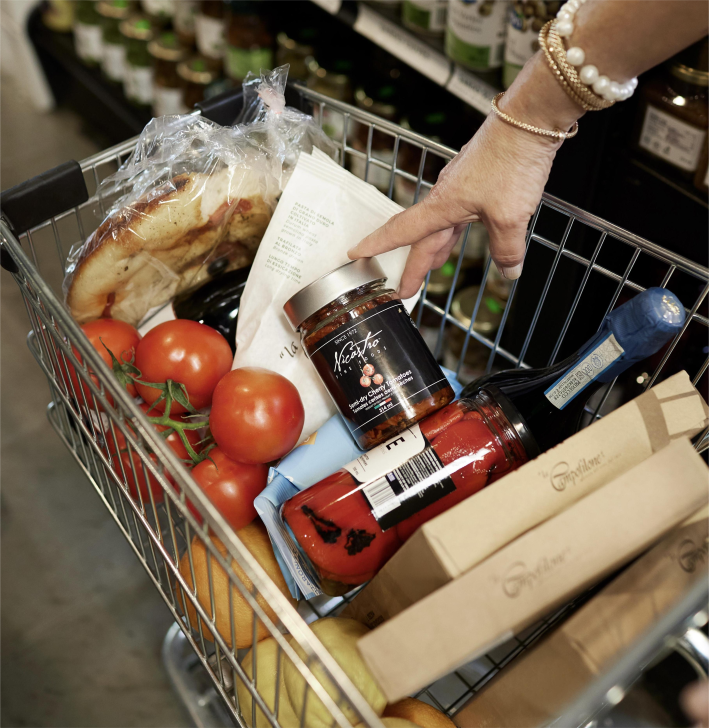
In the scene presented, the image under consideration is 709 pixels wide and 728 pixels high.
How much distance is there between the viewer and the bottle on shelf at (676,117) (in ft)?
2.66

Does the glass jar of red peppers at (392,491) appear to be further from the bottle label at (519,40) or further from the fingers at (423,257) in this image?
the bottle label at (519,40)

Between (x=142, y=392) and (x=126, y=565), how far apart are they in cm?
54

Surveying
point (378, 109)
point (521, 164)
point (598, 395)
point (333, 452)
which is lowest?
point (598, 395)

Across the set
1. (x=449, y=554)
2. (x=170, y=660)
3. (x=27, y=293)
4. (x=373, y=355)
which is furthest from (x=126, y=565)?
(x=449, y=554)

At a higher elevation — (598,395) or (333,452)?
(333,452)

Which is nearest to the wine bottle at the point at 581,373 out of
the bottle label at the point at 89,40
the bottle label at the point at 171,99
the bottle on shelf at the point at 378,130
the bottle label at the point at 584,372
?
the bottle label at the point at 584,372

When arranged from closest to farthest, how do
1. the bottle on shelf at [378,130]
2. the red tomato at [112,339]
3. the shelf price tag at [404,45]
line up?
the red tomato at [112,339] → the shelf price tag at [404,45] → the bottle on shelf at [378,130]

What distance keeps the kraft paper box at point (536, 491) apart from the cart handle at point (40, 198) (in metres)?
0.52

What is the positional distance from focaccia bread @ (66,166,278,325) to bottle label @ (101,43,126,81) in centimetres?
129

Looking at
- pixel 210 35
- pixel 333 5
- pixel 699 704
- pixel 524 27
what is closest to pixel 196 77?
pixel 210 35

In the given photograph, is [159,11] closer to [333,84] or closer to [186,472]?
[333,84]

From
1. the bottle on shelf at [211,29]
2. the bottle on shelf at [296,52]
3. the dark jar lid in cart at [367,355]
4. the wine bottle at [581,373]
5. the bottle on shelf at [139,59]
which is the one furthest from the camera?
the bottle on shelf at [139,59]

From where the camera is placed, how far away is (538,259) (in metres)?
1.05

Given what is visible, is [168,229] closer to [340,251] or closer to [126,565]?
[340,251]
